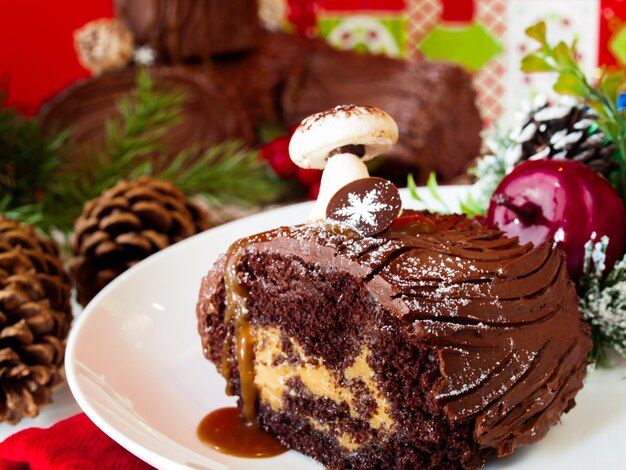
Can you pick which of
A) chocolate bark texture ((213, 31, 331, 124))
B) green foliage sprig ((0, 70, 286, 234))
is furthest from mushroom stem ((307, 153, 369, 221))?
chocolate bark texture ((213, 31, 331, 124))

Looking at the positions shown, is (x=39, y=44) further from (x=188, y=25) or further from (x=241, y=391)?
(x=241, y=391)

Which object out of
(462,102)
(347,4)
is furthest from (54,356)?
(347,4)

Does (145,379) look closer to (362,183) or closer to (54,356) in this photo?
(54,356)

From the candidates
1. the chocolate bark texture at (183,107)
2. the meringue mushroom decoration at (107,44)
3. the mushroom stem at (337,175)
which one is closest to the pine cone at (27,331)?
the mushroom stem at (337,175)

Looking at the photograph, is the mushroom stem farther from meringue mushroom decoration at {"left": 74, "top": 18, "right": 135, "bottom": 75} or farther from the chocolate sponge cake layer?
meringue mushroom decoration at {"left": 74, "top": 18, "right": 135, "bottom": 75}

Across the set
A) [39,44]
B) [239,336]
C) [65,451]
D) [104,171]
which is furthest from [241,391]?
[39,44]
